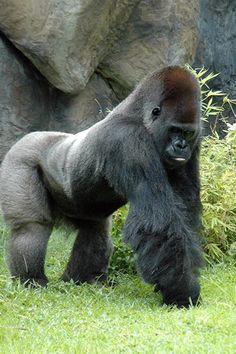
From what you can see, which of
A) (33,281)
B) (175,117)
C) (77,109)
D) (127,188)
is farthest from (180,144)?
(77,109)

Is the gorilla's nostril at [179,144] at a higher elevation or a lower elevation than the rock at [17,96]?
higher

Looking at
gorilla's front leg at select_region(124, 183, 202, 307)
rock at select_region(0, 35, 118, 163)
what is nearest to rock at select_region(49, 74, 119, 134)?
rock at select_region(0, 35, 118, 163)

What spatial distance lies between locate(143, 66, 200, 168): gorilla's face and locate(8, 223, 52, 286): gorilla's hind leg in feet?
3.70

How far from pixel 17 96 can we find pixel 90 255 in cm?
233

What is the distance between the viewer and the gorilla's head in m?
4.80

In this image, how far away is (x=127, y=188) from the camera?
480 centimetres

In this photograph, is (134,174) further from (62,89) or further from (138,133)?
(62,89)

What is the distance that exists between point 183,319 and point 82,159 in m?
1.50

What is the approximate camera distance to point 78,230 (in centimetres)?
580

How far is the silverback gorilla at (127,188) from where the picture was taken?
184 inches

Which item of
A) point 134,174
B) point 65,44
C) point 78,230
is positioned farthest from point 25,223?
point 65,44

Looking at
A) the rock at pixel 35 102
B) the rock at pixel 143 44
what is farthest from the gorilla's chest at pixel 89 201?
the rock at pixel 143 44

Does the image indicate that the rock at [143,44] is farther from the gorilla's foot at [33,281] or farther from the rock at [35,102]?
the gorilla's foot at [33,281]

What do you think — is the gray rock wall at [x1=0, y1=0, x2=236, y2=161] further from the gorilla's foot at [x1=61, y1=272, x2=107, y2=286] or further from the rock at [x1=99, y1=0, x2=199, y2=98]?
the gorilla's foot at [x1=61, y1=272, x2=107, y2=286]
